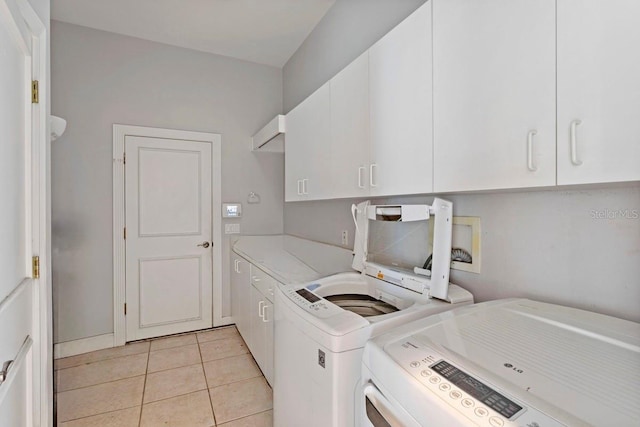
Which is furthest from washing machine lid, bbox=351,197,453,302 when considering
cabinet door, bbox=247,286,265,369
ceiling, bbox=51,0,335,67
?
ceiling, bbox=51,0,335,67

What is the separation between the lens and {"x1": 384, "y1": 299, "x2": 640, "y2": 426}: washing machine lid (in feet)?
1.87

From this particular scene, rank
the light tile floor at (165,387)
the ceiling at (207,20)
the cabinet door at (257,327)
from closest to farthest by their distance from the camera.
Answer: the light tile floor at (165,387)
the cabinet door at (257,327)
the ceiling at (207,20)

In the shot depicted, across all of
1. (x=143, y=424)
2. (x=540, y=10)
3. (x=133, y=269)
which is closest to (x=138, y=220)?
(x=133, y=269)

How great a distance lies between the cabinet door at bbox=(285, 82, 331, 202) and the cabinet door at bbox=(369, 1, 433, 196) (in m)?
0.49

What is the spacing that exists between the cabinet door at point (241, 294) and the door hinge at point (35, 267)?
1392mm

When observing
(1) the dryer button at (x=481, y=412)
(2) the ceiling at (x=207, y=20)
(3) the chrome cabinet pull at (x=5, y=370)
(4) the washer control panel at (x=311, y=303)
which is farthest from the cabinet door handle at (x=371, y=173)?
(2) the ceiling at (x=207, y=20)

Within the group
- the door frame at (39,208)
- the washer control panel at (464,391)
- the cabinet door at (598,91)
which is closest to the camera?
the washer control panel at (464,391)

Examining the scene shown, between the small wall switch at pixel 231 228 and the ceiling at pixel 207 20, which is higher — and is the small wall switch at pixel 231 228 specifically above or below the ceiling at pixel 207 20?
below

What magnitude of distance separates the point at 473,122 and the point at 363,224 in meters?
0.82

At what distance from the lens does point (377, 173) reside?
1.44m

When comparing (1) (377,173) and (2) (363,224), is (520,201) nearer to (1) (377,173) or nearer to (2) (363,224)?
(1) (377,173)

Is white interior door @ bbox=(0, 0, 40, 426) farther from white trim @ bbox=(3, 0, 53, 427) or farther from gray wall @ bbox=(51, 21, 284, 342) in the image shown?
gray wall @ bbox=(51, 21, 284, 342)

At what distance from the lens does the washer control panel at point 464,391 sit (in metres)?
0.55

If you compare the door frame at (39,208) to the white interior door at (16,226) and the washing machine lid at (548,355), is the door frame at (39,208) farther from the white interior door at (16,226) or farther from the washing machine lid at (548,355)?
the washing machine lid at (548,355)
